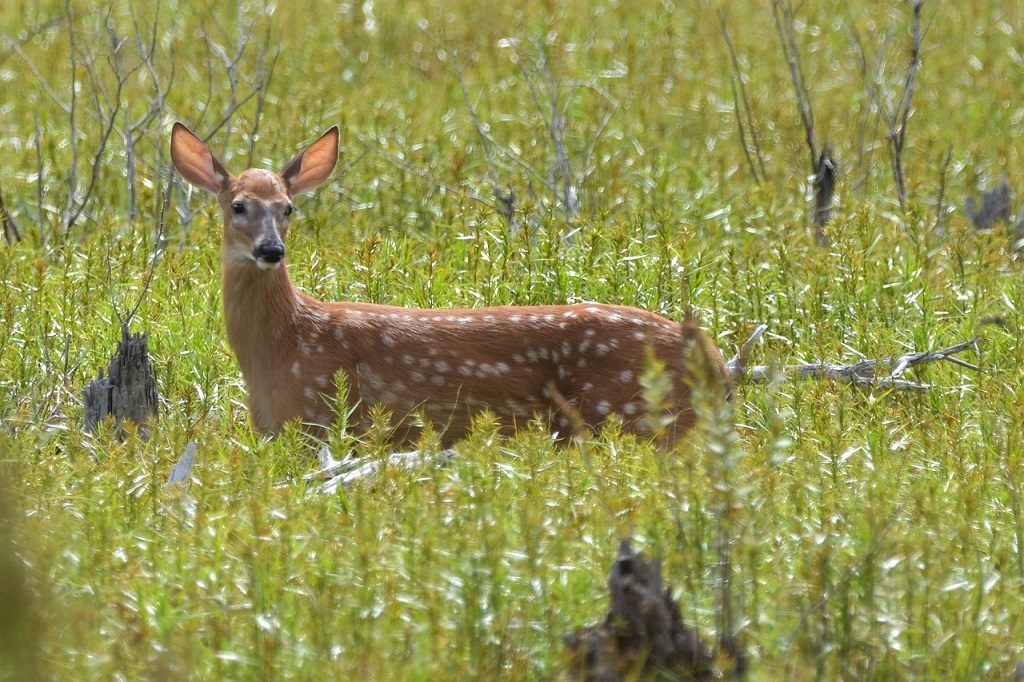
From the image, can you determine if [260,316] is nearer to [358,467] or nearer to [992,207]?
[358,467]

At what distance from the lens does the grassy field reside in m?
3.62

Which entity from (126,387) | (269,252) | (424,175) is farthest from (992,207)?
(126,387)

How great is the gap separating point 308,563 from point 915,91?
838 cm

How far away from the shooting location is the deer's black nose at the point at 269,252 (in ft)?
19.8

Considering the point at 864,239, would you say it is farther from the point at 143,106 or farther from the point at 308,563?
the point at 143,106

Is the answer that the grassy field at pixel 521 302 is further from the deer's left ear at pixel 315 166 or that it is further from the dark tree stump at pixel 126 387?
the deer's left ear at pixel 315 166

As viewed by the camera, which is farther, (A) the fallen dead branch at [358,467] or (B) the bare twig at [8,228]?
(B) the bare twig at [8,228]

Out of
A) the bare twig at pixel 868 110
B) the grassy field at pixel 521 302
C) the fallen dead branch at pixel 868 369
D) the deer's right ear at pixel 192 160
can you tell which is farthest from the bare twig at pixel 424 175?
the fallen dead branch at pixel 868 369

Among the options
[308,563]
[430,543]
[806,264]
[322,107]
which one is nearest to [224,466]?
[308,563]

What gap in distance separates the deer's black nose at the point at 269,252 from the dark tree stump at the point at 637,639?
112 inches

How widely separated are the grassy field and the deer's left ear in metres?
0.46

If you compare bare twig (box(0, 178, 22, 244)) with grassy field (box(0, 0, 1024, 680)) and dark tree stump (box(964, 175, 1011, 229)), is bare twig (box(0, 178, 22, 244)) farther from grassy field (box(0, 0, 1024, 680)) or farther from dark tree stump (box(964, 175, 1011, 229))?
dark tree stump (box(964, 175, 1011, 229))

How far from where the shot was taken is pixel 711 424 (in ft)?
11.3

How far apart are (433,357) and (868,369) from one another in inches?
63.9
